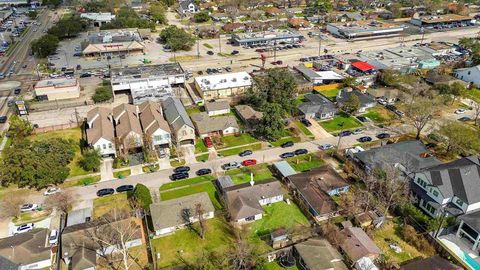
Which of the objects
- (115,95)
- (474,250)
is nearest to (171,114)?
(115,95)

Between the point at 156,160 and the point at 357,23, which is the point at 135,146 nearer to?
the point at 156,160

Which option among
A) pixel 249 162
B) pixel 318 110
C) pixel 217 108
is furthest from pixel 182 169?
pixel 318 110

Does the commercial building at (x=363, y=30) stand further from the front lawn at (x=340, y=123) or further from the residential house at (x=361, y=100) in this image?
the front lawn at (x=340, y=123)

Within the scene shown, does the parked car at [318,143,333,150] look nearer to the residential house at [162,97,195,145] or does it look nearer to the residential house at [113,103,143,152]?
the residential house at [162,97,195,145]

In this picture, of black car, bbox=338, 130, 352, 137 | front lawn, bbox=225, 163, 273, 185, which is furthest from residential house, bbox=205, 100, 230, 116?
black car, bbox=338, 130, 352, 137

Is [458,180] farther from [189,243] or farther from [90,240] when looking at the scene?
[90,240]
